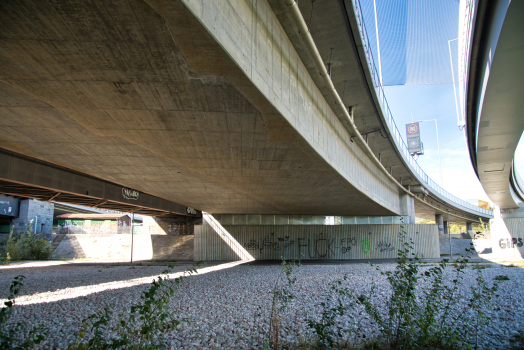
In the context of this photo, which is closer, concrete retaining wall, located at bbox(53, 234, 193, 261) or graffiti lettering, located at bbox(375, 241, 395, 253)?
graffiti lettering, located at bbox(375, 241, 395, 253)

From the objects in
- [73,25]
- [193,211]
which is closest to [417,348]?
[73,25]

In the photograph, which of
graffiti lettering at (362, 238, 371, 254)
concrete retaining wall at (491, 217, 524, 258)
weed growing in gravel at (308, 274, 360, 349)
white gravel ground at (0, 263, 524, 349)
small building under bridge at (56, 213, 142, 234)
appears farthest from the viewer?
small building under bridge at (56, 213, 142, 234)

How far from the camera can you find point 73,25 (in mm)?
4000

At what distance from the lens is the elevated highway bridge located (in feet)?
13.5

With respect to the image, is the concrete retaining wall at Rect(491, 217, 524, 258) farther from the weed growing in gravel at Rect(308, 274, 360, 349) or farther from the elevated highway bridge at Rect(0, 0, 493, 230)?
the weed growing in gravel at Rect(308, 274, 360, 349)

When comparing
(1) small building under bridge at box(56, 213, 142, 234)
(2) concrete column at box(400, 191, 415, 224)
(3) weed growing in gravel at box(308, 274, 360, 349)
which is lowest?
(3) weed growing in gravel at box(308, 274, 360, 349)

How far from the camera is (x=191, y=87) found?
5.54m

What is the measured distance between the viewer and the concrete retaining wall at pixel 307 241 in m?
28.8

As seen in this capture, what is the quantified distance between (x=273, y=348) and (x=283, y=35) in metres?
6.02

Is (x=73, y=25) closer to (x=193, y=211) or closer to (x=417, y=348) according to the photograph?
(x=417, y=348)

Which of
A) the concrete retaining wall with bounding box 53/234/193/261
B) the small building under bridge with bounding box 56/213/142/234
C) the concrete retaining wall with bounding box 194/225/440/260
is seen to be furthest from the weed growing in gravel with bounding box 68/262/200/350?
the small building under bridge with bounding box 56/213/142/234

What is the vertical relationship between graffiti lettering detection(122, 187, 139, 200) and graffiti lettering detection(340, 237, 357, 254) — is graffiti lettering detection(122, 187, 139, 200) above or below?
above

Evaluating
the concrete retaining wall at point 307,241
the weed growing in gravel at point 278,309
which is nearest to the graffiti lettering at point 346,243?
the concrete retaining wall at point 307,241

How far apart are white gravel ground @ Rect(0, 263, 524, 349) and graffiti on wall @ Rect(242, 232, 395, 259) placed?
45.9ft
